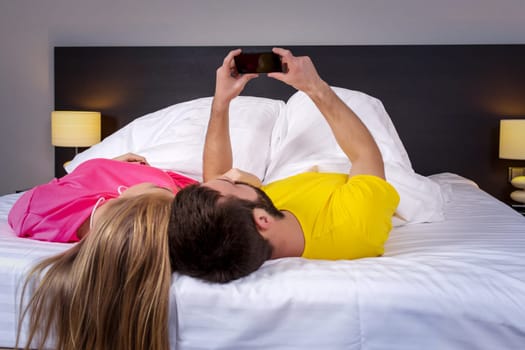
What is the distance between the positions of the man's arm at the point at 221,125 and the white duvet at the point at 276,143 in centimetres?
25

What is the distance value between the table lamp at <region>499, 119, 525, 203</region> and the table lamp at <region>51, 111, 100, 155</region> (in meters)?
2.21

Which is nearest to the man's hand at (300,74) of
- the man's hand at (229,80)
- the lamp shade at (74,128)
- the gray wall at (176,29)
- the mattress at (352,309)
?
the man's hand at (229,80)

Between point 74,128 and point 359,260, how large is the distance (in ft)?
7.34

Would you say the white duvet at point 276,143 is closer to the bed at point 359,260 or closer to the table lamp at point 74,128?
the bed at point 359,260

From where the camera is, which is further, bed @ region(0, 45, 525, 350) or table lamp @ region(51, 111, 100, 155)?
table lamp @ region(51, 111, 100, 155)

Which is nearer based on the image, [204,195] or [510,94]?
[204,195]

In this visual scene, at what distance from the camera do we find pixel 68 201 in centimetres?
128

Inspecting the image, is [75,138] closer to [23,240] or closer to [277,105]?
[277,105]

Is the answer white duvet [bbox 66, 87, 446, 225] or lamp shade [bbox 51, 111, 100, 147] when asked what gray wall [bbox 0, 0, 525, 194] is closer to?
lamp shade [bbox 51, 111, 100, 147]

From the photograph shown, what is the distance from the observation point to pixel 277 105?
2594 mm

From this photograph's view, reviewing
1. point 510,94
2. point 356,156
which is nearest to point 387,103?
point 510,94

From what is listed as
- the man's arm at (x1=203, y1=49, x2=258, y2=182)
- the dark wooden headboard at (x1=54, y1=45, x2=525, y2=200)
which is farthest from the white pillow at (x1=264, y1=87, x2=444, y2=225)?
the dark wooden headboard at (x1=54, y1=45, x2=525, y2=200)

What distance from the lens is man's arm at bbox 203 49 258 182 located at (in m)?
1.65

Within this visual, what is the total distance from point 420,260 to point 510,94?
2117mm
